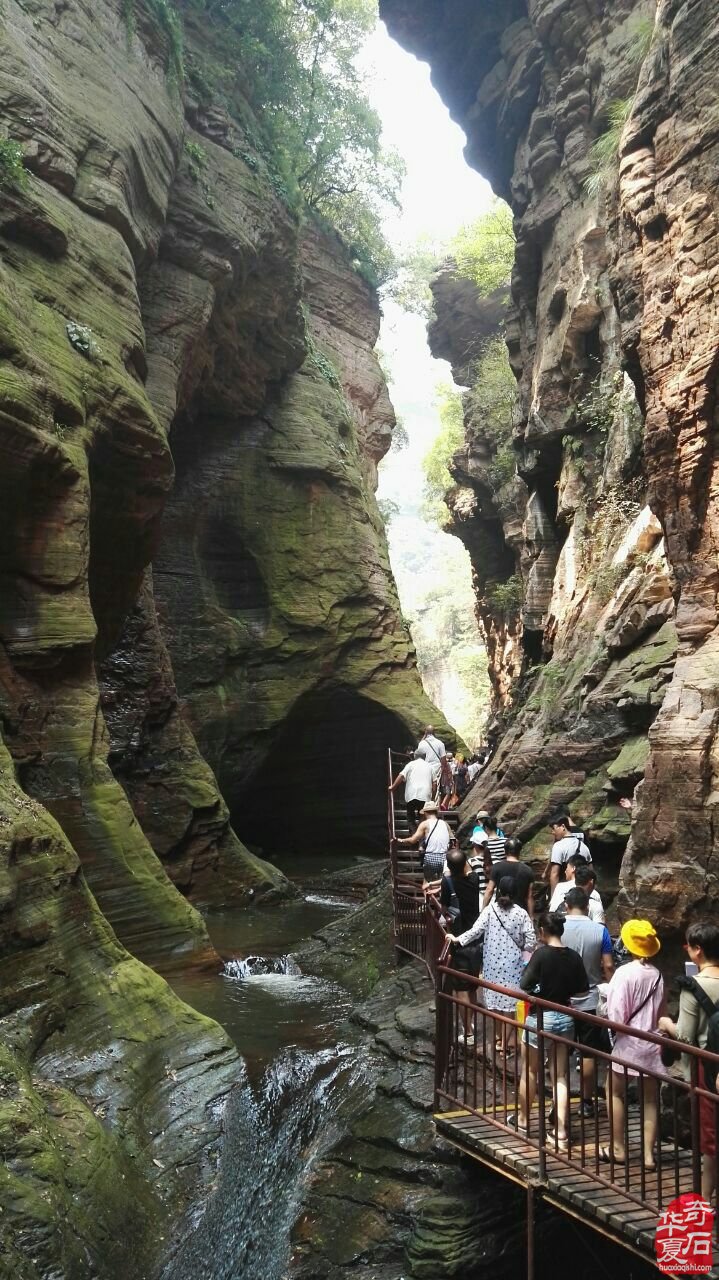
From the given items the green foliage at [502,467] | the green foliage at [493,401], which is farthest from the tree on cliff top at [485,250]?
the green foliage at [502,467]

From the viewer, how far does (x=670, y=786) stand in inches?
325

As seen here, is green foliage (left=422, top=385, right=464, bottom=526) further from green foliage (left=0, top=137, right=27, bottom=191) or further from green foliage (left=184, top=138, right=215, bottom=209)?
green foliage (left=0, top=137, right=27, bottom=191)

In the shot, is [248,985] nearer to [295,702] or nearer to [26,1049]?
[26,1049]

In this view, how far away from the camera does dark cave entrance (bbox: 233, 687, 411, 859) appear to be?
22906 mm

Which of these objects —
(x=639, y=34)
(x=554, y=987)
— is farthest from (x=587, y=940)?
(x=639, y=34)

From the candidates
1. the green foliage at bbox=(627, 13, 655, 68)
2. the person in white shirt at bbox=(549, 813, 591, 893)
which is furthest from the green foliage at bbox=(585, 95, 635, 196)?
the person in white shirt at bbox=(549, 813, 591, 893)

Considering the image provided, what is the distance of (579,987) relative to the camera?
5.95 m

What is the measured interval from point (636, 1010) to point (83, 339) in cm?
1078

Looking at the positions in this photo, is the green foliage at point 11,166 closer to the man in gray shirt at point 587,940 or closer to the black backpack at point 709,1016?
the man in gray shirt at point 587,940

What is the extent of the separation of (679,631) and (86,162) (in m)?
11.4

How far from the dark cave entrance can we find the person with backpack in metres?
17.8

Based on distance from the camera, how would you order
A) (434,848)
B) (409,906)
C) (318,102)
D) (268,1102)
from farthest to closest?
(318,102) < (409,906) < (434,848) < (268,1102)

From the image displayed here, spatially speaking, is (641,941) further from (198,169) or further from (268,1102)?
(198,169)

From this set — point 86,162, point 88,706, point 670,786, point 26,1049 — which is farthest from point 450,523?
point 26,1049
